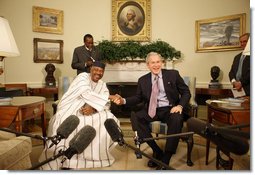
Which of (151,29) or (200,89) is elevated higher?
(151,29)

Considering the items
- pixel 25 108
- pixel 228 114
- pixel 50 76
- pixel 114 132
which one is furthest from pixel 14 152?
pixel 228 114

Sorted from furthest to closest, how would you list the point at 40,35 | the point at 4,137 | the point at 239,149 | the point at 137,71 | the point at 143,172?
the point at 137,71
the point at 4,137
the point at 40,35
the point at 143,172
the point at 239,149

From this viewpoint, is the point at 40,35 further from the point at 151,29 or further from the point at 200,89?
the point at 200,89

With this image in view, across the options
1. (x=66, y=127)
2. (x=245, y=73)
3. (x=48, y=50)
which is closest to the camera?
(x=66, y=127)

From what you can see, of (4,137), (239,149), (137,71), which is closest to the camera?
(239,149)

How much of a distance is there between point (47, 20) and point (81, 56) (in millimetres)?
287

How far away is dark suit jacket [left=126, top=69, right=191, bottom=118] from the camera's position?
1669 millimetres

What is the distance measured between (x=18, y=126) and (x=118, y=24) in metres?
0.88

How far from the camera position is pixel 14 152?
129cm

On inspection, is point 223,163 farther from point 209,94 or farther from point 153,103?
point 153,103

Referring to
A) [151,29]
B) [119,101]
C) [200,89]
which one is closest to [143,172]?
[119,101]

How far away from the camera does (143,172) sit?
1.21 meters

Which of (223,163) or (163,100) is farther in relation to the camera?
(163,100)

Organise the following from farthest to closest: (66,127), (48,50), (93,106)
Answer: (93,106) → (48,50) → (66,127)
